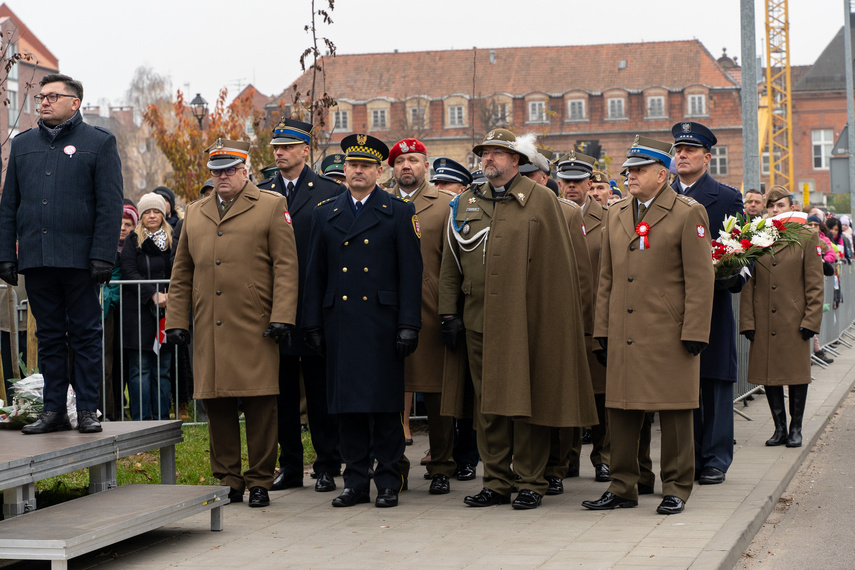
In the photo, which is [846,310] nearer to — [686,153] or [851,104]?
[851,104]

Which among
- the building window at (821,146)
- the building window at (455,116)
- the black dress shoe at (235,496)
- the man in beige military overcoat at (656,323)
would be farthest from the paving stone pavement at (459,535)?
the building window at (821,146)

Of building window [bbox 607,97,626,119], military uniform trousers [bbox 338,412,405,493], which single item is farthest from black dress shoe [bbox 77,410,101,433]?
building window [bbox 607,97,626,119]

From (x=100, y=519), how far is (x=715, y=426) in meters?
4.48

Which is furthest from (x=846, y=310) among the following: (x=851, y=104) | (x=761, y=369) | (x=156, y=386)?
(x=156, y=386)

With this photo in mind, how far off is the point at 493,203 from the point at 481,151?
38cm

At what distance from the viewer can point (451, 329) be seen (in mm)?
7836

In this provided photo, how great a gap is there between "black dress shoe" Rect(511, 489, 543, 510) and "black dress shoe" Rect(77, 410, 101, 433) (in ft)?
8.66

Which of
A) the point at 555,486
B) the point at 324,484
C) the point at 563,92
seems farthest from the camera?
the point at 563,92

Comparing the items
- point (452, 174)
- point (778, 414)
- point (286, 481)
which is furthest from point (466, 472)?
point (778, 414)

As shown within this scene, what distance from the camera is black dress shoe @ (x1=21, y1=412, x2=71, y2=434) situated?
24.5ft

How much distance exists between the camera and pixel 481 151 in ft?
26.1

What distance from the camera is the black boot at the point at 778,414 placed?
10609 millimetres

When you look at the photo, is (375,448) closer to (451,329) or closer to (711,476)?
(451,329)

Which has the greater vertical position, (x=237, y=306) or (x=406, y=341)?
(x=237, y=306)
